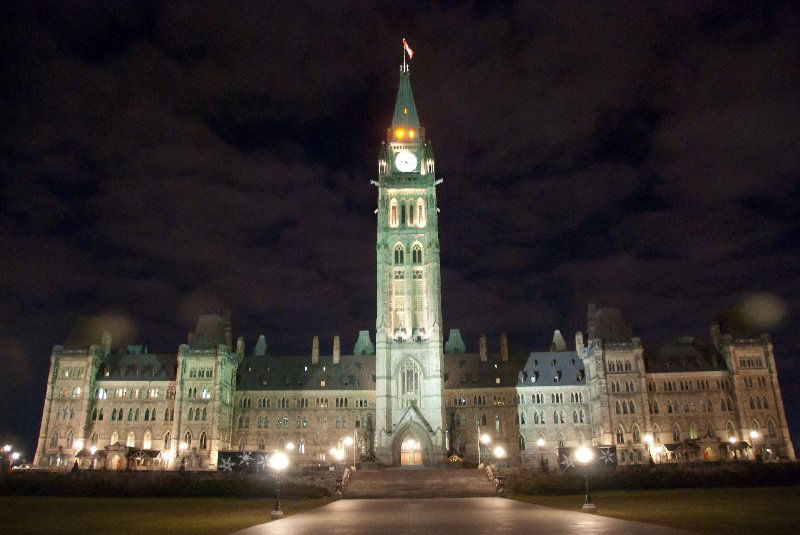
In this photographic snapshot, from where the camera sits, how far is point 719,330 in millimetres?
92000

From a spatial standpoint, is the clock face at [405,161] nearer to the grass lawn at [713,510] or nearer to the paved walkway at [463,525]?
the grass lawn at [713,510]

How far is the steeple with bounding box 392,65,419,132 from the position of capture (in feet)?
324

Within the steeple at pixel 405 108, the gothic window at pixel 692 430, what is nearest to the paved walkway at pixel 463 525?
the gothic window at pixel 692 430

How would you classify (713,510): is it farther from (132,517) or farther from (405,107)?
(405,107)

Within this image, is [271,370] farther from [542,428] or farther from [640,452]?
[640,452]

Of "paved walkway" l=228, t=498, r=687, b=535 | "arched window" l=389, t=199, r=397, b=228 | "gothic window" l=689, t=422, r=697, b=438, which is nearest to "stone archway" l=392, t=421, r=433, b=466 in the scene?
"arched window" l=389, t=199, r=397, b=228

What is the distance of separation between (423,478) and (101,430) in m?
55.7

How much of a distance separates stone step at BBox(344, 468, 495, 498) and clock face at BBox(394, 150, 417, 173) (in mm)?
48494

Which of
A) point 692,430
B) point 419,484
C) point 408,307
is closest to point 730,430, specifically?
point 692,430

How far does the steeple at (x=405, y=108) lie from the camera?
324ft

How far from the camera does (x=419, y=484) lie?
183 feet

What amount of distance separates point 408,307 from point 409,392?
11262mm

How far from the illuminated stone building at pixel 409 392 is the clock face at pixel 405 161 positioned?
0.75 ft

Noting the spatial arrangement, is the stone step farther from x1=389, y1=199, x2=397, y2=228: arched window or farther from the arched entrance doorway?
x1=389, y1=199, x2=397, y2=228: arched window
